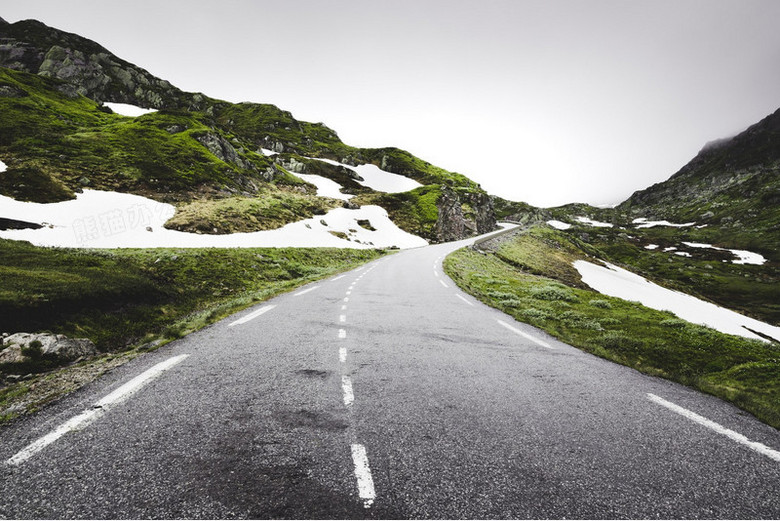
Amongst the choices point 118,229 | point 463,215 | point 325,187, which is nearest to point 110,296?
point 118,229

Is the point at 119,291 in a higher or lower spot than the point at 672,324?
higher

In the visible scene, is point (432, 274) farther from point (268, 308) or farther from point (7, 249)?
point (7, 249)

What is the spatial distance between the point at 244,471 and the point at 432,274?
19.6 m

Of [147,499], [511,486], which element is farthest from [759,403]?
[147,499]

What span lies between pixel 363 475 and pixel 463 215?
3191 inches

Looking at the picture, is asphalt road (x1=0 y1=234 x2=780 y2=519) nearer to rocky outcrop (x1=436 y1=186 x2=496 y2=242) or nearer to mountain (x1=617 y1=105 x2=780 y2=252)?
rocky outcrop (x1=436 y1=186 x2=496 y2=242)

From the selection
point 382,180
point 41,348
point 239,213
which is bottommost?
point 41,348

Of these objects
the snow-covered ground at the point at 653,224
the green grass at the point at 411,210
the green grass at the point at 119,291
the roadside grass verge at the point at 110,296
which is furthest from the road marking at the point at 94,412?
the snow-covered ground at the point at 653,224

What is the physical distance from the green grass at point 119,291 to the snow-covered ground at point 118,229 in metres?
7.68

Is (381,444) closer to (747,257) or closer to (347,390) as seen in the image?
(347,390)

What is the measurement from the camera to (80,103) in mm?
63344

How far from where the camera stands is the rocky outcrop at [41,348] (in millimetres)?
5648

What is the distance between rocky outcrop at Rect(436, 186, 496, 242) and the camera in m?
70.5

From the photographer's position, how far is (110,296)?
29.4 ft
